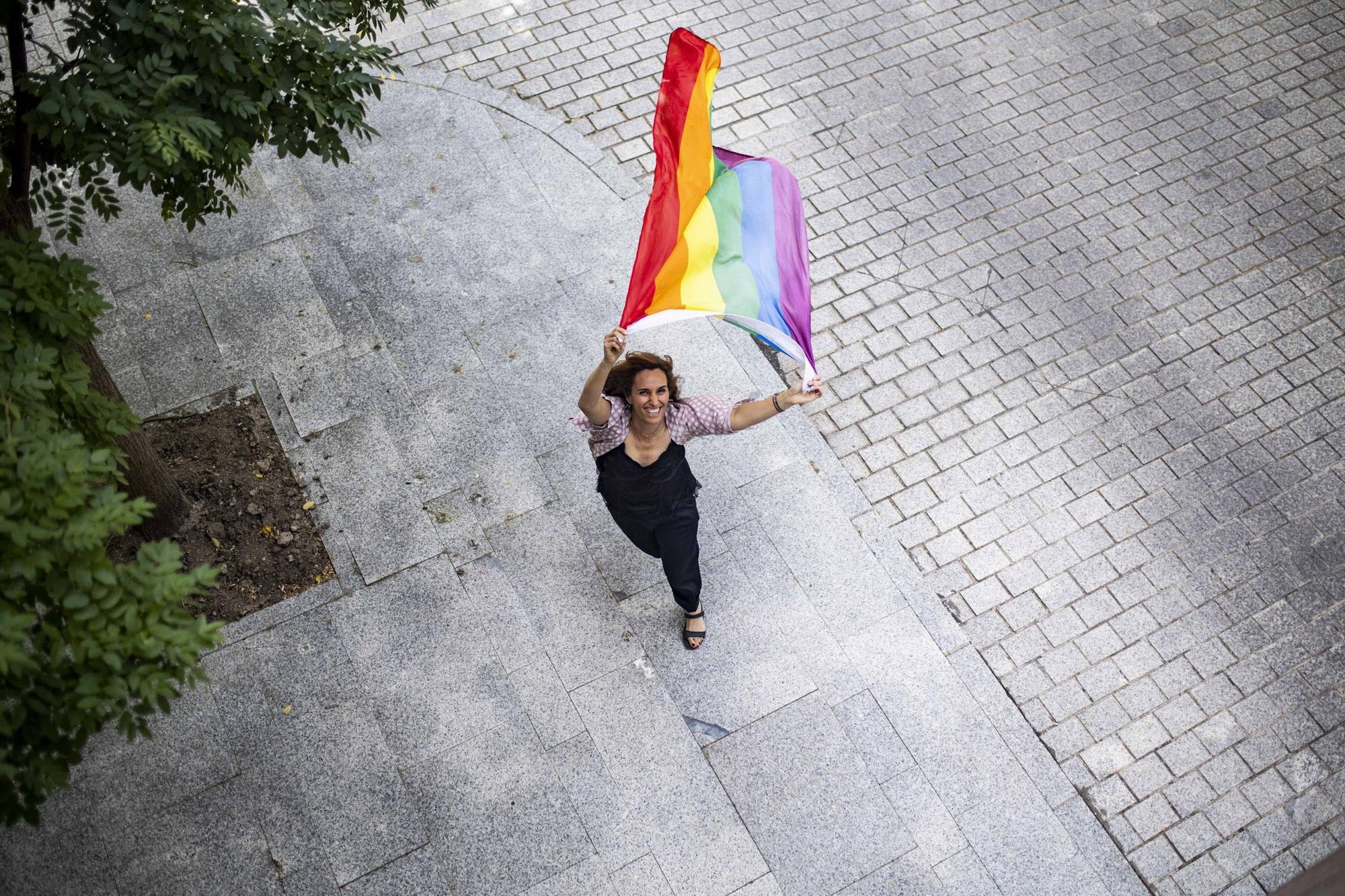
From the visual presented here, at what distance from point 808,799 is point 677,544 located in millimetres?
1607

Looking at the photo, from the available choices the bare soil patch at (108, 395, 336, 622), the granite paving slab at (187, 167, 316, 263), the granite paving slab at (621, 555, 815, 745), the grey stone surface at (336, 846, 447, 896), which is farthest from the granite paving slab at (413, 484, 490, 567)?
the granite paving slab at (187, 167, 316, 263)

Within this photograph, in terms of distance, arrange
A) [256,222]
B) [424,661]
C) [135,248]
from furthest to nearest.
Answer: [256,222] < [135,248] < [424,661]

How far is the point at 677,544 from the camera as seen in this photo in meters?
5.66

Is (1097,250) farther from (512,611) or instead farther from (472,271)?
(512,611)

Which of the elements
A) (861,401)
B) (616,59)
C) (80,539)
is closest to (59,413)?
(80,539)

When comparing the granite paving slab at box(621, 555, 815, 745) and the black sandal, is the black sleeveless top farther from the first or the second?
the granite paving slab at box(621, 555, 815, 745)

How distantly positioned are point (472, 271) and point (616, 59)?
281cm

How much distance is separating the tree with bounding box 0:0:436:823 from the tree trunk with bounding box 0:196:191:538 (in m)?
0.04

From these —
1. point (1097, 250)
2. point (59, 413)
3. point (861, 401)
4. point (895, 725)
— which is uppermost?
point (59, 413)

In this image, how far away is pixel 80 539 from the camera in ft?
10.4

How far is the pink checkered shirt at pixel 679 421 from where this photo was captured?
17.5 feet

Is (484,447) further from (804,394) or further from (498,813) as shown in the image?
(804,394)

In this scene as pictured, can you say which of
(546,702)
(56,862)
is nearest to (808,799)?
(546,702)

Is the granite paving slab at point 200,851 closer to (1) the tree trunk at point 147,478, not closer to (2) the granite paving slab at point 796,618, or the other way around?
(1) the tree trunk at point 147,478
